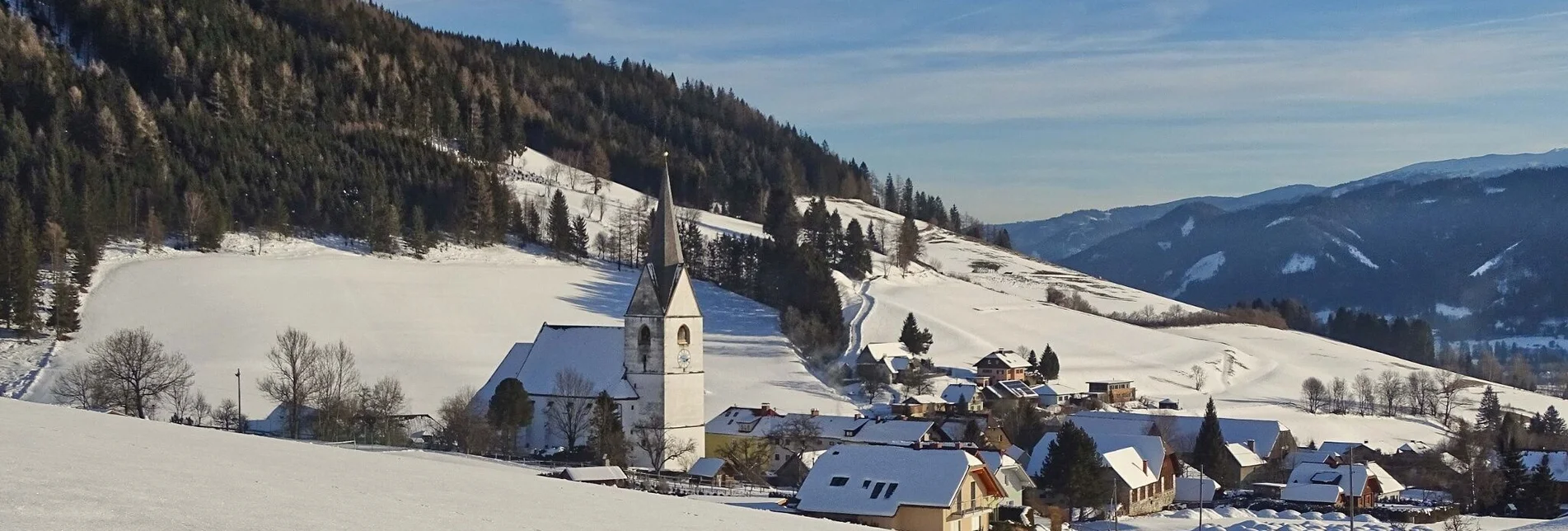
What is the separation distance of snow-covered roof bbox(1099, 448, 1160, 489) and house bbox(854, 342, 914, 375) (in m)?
29.4

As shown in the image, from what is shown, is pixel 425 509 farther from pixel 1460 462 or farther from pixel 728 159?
pixel 728 159

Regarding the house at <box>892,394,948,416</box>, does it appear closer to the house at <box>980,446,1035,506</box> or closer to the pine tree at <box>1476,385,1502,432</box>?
the house at <box>980,446,1035,506</box>

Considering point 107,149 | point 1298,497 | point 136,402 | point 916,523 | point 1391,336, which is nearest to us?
point 916,523

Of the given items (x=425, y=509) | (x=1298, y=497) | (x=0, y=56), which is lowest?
(x=1298, y=497)

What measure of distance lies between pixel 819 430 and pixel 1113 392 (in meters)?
32.9

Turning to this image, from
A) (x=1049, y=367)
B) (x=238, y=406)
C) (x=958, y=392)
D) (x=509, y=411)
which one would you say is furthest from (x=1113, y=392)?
(x=238, y=406)

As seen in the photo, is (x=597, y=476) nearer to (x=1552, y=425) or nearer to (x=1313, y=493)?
(x=1313, y=493)

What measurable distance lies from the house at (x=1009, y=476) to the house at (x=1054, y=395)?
3719 centimetres

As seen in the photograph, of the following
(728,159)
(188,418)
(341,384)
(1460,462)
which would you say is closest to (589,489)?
(188,418)

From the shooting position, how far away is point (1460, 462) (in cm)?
6881

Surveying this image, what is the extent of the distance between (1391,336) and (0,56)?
132173mm

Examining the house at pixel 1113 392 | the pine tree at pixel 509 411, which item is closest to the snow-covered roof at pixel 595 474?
the pine tree at pixel 509 411

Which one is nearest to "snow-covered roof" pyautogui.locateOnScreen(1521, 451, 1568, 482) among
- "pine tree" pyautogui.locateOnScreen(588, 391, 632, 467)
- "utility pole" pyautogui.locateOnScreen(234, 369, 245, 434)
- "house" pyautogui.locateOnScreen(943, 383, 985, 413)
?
→ "house" pyautogui.locateOnScreen(943, 383, 985, 413)

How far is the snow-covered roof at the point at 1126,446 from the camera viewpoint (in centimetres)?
5691
